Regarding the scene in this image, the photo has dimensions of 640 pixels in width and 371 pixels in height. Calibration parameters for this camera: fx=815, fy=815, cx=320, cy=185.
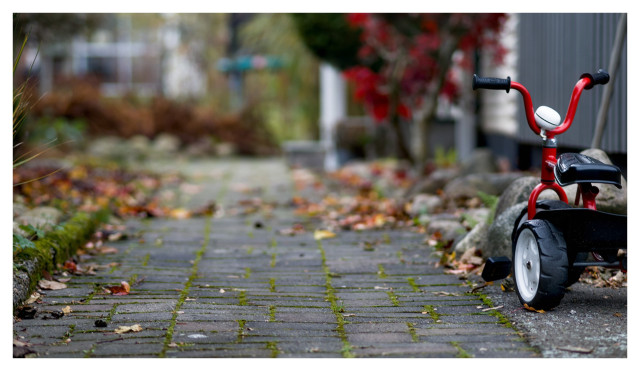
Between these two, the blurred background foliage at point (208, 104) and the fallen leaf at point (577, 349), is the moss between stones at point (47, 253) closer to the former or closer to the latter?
the fallen leaf at point (577, 349)

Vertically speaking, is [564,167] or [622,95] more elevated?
[622,95]

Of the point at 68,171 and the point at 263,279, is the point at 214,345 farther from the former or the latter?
the point at 68,171

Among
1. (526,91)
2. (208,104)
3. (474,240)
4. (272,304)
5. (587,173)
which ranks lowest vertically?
(272,304)

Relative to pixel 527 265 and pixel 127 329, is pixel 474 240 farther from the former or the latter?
pixel 127 329

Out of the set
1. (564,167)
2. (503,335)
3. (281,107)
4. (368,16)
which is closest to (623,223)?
(564,167)

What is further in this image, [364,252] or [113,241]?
[113,241]

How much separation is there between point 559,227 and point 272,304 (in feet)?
4.91

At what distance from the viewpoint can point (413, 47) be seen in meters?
10.8

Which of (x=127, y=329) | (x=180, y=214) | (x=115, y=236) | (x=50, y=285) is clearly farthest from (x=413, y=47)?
(x=127, y=329)

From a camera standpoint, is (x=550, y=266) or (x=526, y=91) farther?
(x=526, y=91)

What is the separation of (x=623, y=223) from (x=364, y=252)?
2.29 metres

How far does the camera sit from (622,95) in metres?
5.66

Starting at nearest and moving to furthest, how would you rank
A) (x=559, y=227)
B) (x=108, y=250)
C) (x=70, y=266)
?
(x=559, y=227), (x=70, y=266), (x=108, y=250)

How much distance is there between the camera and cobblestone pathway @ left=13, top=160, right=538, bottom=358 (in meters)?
3.40
